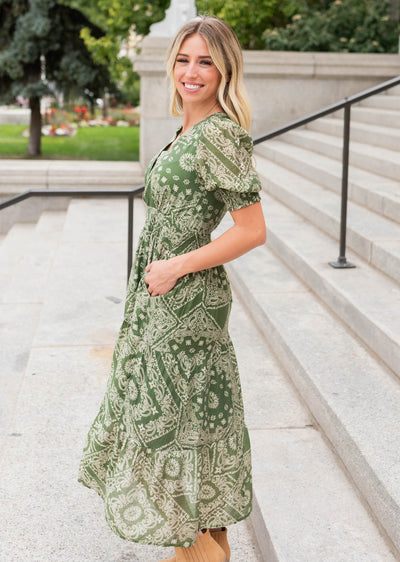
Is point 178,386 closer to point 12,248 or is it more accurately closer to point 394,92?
point 12,248

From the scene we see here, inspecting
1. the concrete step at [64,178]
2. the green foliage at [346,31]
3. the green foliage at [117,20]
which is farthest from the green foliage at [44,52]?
the concrete step at [64,178]

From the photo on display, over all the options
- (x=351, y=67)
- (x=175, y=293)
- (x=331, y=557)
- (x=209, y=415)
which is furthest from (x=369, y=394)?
(x=351, y=67)

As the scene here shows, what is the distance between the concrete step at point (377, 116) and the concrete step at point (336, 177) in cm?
77

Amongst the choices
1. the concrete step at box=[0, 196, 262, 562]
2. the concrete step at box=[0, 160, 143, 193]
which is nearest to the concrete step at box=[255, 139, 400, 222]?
the concrete step at box=[0, 160, 143, 193]

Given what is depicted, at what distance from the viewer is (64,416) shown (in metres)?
→ 3.65

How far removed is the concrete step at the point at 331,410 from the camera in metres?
2.65

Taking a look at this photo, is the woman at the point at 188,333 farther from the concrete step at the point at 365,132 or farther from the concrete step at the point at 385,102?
the concrete step at the point at 385,102

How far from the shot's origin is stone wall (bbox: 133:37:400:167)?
9461mm

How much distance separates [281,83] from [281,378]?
6.87m

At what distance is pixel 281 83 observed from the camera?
9.99 metres

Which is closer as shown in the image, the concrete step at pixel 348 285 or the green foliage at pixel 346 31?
the concrete step at pixel 348 285

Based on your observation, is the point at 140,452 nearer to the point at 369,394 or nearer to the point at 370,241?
the point at 369,394

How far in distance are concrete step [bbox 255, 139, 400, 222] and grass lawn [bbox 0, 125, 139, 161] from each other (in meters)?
5.77

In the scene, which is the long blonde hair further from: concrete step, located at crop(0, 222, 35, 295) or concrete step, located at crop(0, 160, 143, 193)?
concrete step, located at crop(0, 160, 143, 193)
